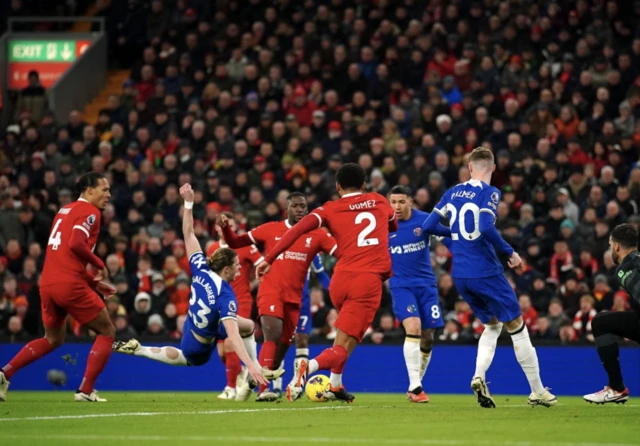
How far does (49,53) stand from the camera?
2930 cm

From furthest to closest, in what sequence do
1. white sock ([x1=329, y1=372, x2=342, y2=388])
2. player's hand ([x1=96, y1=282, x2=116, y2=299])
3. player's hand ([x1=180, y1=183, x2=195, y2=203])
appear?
player's hand ([x1=96, y1=282, x2=116, y2=299])
player's hand ([x1=180, y1=183, x2=195, y2=203])
white sock ([x1=329, y1=372, x2=342, y2=388])

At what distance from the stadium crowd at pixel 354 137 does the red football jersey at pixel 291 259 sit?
16.8 ft

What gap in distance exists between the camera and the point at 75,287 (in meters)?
12.5

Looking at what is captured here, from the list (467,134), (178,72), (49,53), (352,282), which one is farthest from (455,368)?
(49,53)

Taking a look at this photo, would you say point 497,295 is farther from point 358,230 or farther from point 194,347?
point 194,347

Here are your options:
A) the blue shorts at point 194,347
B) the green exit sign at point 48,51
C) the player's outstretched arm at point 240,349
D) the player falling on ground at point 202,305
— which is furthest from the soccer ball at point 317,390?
the green exit sign at point 48,51

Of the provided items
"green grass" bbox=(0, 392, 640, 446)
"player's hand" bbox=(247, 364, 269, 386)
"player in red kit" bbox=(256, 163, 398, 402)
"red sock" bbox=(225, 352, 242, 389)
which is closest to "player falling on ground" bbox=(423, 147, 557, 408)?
"green grass" bbox=(0, 392, 640, 446)

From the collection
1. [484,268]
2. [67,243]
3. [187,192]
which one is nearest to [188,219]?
[187,192]

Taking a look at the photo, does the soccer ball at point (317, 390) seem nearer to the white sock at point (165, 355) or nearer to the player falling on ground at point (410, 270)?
the white sock at point (165, 355)

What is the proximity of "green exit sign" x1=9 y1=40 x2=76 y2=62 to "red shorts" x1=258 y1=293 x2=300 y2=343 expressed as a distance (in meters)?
16.8

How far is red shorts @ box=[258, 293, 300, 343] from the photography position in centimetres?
1402

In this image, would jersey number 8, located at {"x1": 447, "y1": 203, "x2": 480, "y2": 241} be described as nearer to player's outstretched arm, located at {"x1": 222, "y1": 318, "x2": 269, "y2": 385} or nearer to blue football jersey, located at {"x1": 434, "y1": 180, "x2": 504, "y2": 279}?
blue football jersey, located at {"x1": 434, "y1": 180, "x2": 504, "y2": 279}

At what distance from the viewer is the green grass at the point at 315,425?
8109 mm

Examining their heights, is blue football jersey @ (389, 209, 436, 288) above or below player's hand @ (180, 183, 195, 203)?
below
